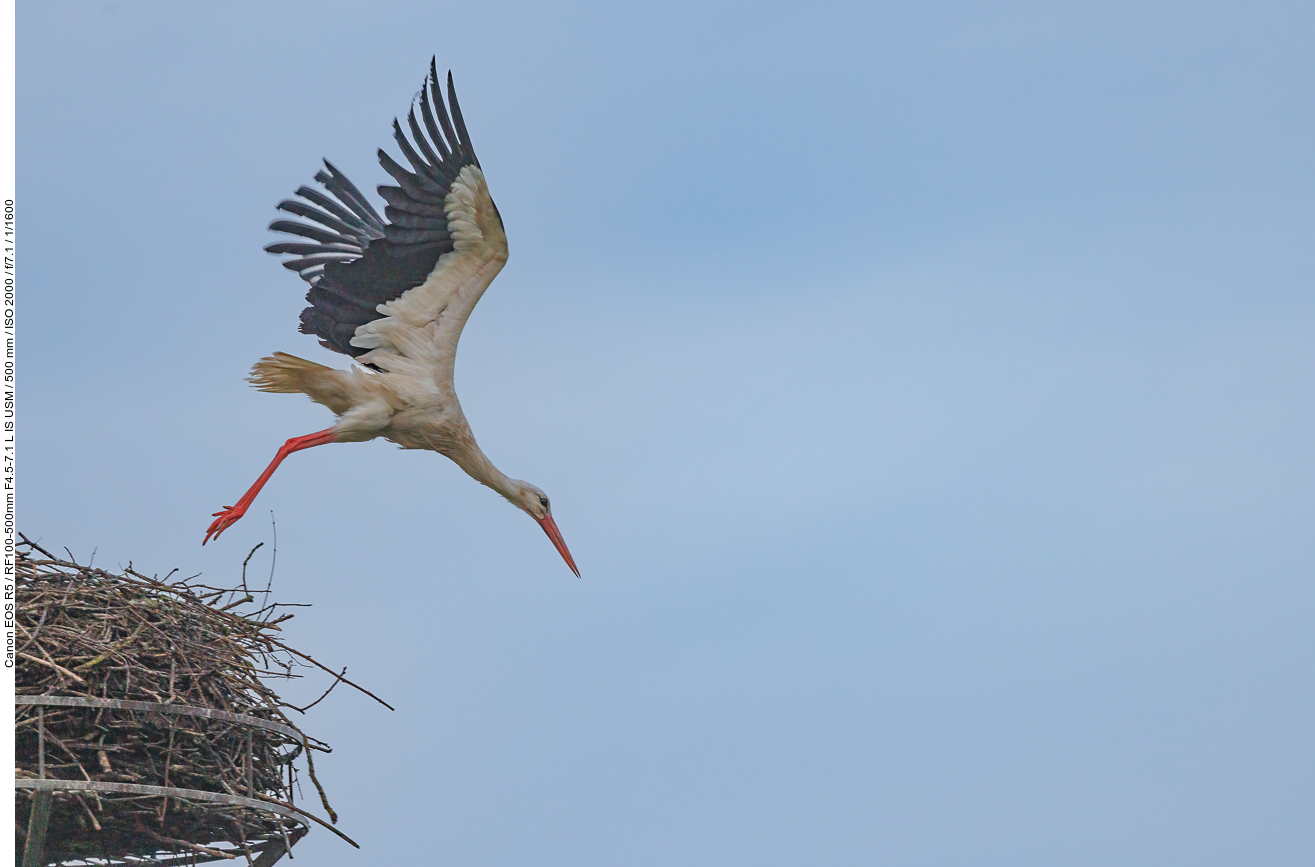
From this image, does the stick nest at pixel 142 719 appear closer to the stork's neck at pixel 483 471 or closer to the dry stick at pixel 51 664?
the dry stick at pixel 51 664

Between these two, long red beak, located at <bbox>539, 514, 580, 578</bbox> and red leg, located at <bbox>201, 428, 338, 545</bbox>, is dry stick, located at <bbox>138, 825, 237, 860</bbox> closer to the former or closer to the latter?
red leg, located at <bbox>201, 428, 338, 545</bbox>

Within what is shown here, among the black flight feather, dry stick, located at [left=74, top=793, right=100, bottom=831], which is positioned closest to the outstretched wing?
the black flight feather

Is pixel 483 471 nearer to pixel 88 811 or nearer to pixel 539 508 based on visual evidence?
pixel 539 508

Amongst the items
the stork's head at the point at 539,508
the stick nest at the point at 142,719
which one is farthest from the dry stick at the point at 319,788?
the stork's head at the point at 539,508

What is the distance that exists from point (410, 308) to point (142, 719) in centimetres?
319

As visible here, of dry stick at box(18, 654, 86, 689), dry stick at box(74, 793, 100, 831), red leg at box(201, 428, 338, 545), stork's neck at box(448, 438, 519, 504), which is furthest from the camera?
stork's neck at box(448, 438, 519, 504)

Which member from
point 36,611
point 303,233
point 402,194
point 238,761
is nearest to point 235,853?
point 238,761

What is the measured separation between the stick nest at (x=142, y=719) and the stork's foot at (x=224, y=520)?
90 cm

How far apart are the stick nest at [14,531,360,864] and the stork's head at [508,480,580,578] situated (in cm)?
287

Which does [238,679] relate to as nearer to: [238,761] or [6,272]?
[238,761]

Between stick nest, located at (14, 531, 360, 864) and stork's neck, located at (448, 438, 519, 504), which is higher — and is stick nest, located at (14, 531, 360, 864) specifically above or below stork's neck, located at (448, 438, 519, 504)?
below

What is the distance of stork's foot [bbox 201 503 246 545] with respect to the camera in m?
8.29

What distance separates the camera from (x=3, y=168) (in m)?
6.59

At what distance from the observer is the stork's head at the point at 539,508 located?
10086 mm
